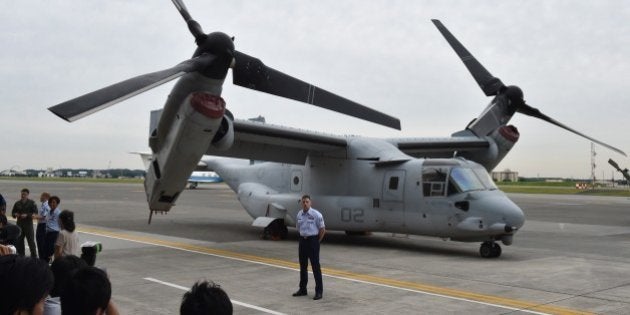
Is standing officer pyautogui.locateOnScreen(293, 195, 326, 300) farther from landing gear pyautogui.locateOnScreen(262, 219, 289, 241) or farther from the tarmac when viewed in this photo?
landing gear pyautogui.locateOnScreen(262, 219, 289, 241)

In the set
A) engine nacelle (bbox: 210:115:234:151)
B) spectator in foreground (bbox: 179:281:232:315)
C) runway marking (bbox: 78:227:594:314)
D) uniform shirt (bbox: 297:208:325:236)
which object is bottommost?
runway marking (bbox: 78:227:594:314)

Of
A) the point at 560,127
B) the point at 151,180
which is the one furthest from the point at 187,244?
the point at 560,127

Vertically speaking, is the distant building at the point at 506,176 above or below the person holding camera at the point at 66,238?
above

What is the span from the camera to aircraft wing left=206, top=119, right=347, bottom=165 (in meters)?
Answer: 14.5

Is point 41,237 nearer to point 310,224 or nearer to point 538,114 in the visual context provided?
point 310,224

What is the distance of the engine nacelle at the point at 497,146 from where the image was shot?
16.8 m

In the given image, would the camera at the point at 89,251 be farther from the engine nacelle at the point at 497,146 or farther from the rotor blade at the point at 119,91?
the engine nacelle at the point at 497,146

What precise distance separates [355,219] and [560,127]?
7.35 m

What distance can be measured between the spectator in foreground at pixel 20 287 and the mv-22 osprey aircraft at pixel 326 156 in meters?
6.76

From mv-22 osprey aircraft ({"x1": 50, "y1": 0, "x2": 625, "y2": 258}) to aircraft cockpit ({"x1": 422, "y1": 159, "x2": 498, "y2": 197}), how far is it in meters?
0.03

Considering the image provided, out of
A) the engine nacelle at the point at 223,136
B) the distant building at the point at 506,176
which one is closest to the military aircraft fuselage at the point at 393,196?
the engine nacelle at the point at 223,136

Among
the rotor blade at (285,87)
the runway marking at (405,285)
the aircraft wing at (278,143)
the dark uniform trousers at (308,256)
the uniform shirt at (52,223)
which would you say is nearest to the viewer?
the runway marking at (405,285)

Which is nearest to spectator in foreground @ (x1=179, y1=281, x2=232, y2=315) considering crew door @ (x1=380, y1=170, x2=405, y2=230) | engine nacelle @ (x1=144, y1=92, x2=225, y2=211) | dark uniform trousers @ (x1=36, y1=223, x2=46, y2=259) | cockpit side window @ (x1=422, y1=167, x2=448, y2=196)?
engine nacelle @ (x1=144, y1=92, x2=225, y2=211)

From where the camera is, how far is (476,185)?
1303 centimetres
